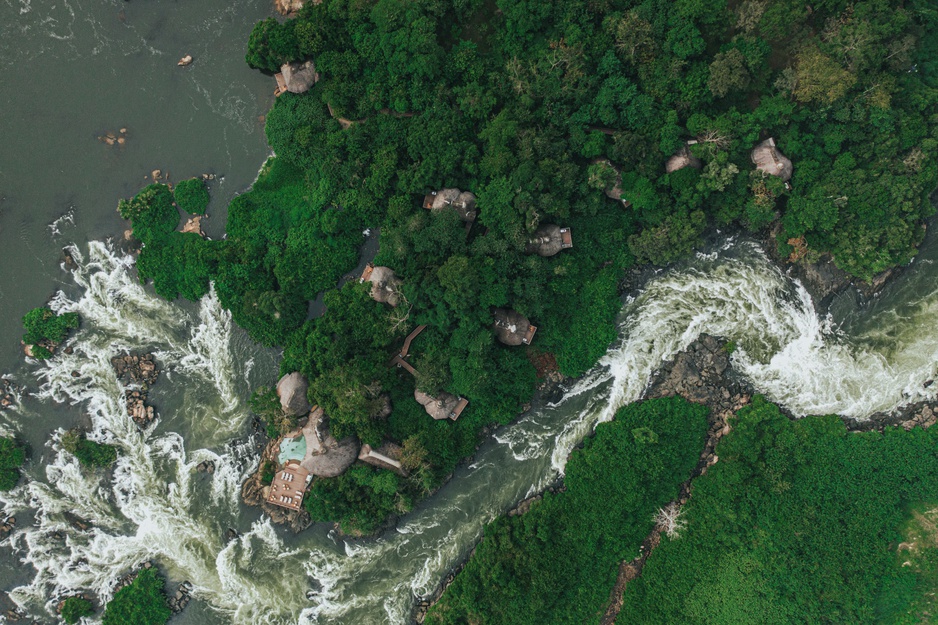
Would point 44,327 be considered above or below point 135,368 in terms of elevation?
above

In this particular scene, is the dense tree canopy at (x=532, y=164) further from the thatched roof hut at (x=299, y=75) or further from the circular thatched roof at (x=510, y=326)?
the circular thatched roof at (x=510, y=326)

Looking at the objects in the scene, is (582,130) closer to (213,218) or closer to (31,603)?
(213,218)

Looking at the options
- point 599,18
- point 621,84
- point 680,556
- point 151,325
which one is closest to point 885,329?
point 680,556

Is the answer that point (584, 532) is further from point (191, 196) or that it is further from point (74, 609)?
point (191, 196)

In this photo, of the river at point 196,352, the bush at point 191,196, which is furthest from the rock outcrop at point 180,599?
the bush at point 191,196

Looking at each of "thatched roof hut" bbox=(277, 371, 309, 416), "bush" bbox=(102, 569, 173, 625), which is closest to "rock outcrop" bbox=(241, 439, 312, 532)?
"thatched roof hut" bbox=(277, 371, 309, 416)

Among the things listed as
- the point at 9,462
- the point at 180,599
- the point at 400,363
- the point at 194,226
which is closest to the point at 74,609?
A: the point at 180,599
